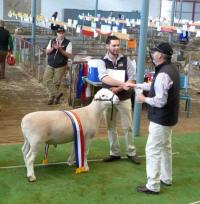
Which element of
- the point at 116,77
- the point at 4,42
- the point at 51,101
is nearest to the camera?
the point at 116,77

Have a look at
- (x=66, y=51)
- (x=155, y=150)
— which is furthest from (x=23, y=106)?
(x=155, y=150)

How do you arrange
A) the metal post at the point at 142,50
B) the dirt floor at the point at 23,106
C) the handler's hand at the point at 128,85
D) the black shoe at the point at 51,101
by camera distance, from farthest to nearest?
the black shoe at the point at 51,101 < the dirt floor at the point at 23,106 < the metal post at the point at 142,50 < the handler's hand at the point at 128,85

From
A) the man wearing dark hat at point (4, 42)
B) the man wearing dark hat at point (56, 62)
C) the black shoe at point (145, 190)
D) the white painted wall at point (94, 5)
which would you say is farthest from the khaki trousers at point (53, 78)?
the white painted wall at point (94, 5)

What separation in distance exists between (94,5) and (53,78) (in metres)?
27.7

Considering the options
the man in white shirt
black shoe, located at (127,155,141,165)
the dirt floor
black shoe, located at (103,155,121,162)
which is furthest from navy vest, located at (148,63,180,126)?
the dirt floor

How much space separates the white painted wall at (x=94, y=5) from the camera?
35.8 metres

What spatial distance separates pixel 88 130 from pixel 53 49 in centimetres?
455

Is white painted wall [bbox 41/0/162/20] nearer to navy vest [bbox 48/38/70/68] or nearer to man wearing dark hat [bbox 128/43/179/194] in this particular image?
navy vest [bbox 48/38/70/68]

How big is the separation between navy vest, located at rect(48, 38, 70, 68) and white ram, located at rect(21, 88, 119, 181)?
Answer: 4.34 m

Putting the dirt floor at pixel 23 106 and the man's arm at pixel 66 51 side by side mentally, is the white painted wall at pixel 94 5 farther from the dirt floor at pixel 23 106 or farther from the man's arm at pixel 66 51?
the man's arm at pixel 66 51

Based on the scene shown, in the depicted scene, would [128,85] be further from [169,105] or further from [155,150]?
[155,150]

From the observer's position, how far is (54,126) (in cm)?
575

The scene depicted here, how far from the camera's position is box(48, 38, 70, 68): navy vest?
1029 cm

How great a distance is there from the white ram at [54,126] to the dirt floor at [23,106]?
1965 mm
